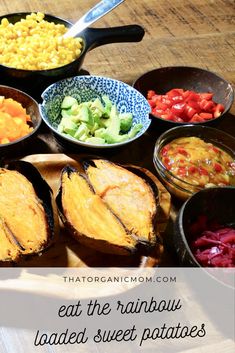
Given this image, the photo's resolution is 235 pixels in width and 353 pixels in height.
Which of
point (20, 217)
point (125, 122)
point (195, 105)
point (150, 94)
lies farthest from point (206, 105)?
point (20, 217)

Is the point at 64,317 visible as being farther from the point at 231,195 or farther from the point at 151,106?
the point at 151,106

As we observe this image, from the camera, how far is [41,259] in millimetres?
1335

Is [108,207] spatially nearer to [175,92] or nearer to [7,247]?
[7,247]

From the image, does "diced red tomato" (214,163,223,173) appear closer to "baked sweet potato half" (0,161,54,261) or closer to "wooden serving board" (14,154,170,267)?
"wooden serving board" (14,154,170,267)

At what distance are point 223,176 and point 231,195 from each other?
0.57ft

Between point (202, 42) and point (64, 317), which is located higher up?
point (64, 317)

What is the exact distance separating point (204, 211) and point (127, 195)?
225 mm

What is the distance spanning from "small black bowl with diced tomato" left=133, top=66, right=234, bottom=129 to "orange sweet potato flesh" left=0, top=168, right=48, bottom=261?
619 millimetres

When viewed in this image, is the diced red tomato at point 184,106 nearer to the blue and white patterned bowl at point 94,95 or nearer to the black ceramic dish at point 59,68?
the blue and white patterned bowl at point 94,95

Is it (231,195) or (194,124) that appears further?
(194,124)

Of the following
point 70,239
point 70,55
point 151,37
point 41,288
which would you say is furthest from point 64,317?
point 151,37

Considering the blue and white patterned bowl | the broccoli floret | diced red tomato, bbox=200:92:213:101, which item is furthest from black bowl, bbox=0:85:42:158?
diced red tomato, bbox=200:92:213:101

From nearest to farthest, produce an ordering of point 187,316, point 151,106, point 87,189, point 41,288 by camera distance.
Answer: point 41,288
point 187,316
point 87,189
point 151,106

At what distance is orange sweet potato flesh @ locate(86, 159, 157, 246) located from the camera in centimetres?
137
